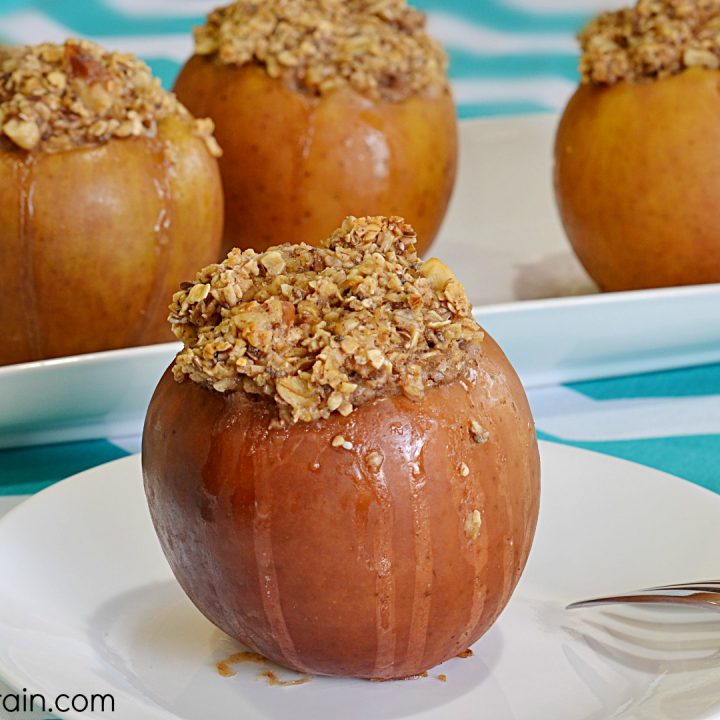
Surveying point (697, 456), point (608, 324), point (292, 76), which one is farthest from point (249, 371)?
point (292, 76)

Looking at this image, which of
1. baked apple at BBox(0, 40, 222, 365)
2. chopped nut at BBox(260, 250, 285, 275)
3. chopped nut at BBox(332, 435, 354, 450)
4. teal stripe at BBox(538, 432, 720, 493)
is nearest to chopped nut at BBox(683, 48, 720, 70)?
teal stripe at BBox(538, 432, 720, 493)

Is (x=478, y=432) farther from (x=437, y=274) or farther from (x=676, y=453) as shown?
(x=676, y=453)

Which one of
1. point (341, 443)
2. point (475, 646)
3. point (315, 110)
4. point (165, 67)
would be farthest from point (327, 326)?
point (165, 67)

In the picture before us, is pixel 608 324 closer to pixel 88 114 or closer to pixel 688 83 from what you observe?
pixel 688 83

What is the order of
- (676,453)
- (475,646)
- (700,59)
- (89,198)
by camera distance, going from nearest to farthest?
1. (475,646)
2. (676,453)
3. (89,198)
4. (700,59)

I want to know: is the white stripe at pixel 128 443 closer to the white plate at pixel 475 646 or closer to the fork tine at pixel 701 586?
the white plate at pixel 475 646
